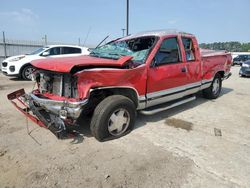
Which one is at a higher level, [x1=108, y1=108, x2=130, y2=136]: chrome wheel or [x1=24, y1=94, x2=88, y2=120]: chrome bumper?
[x1=24, y1=94, x2=88, y2=120]: chrome bumper

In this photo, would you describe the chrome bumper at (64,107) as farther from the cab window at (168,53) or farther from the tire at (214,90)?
the tire at (214,90)

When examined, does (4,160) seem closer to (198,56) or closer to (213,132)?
(213,132)

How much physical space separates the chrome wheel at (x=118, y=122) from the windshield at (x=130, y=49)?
1.07 metres

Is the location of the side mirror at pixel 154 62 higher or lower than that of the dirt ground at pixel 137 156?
higher

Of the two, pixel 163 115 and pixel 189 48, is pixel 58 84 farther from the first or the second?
pixel 189 48

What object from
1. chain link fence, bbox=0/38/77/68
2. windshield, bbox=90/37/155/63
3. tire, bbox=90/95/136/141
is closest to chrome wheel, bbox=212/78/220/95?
windshield, bbox=90/37/155/63

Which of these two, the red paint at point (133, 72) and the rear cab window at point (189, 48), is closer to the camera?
the red paint at point (133, 72)

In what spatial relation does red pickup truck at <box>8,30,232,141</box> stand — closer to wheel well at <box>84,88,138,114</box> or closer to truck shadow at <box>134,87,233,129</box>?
wheel well at <box>84,88,138,114</box>

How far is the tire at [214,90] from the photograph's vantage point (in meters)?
6.81

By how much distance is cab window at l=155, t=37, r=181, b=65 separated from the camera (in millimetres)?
4485

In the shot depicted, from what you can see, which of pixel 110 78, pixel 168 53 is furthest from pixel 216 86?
pixel 110 78

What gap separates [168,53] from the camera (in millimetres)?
4711

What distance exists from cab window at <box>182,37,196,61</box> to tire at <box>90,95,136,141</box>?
2.19 meters

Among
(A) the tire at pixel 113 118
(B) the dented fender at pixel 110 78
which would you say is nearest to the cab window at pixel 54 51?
(B) the dented fender at pixel 110 78
